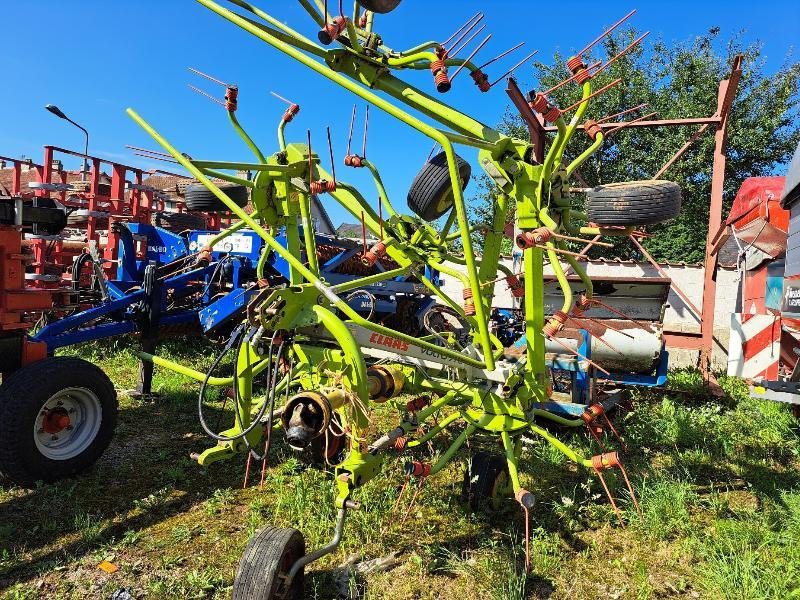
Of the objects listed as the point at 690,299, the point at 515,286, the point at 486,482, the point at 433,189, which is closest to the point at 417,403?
the point at 486,482

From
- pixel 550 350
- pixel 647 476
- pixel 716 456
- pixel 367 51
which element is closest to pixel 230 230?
pixel 367 51

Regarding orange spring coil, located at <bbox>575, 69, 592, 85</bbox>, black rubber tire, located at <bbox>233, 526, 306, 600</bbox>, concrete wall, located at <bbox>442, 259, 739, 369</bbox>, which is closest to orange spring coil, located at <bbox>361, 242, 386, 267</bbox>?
orange spring coil, located at <bbox>575, 69, 592, 85</bbox>

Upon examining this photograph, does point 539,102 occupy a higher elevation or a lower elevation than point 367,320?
higher

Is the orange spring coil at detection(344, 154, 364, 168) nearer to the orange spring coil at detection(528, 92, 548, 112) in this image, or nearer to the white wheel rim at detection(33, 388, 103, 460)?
the orange spring coil at detection(528, 92, 548, 112)

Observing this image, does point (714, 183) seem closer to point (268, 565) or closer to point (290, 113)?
point (290, 113)

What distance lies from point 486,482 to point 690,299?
7.69 m

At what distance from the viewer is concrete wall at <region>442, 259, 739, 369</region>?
9211mm

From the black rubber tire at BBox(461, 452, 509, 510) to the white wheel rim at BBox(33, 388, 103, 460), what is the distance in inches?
107

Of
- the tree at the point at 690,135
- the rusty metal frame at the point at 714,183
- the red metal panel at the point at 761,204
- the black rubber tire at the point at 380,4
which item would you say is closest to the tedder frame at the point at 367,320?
the black rubber tire at the point at 380,4

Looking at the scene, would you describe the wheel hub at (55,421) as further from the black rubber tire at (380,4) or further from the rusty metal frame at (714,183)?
the rusty metal frame at (714,183)

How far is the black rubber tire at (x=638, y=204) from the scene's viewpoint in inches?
122

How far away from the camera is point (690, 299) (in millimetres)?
9789

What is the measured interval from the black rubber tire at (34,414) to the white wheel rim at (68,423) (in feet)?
0.12

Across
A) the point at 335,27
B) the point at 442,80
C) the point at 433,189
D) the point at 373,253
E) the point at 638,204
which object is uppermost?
the point at 335,27
